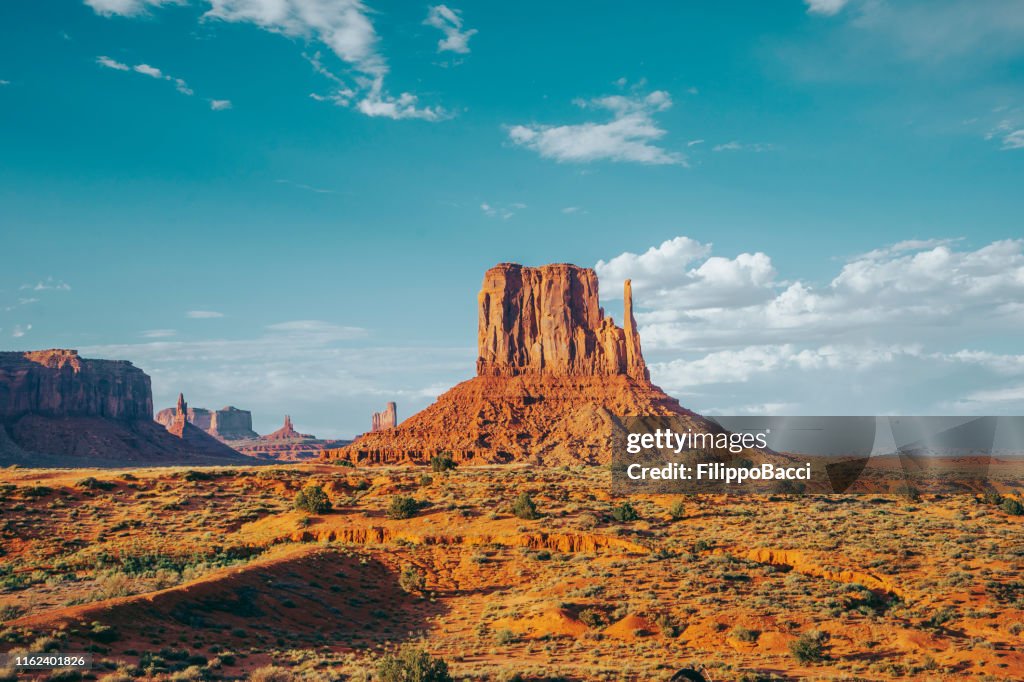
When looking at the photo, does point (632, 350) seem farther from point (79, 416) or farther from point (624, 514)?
point (79, 416)

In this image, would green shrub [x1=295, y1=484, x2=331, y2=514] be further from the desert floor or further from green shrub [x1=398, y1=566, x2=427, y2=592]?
green shrub [x1=398, y1=566, x2=427, y2=592]

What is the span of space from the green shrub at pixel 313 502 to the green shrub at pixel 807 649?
103 feet

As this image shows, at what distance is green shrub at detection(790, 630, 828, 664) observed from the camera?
2194cm

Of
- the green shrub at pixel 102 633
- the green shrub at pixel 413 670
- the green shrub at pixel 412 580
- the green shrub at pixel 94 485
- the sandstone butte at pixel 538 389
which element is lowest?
the green shrub at pixel 412 580

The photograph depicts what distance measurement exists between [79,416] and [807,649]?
580ft

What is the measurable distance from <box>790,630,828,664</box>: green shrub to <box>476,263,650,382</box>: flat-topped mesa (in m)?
112

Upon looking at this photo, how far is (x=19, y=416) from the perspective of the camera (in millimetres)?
152250

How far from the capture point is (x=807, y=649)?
72.3 ft

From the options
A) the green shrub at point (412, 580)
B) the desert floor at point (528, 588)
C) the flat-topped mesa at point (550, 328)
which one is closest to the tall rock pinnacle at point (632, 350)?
the flat-topped mesa at point (550, 328)

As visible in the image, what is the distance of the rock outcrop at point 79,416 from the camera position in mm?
143875

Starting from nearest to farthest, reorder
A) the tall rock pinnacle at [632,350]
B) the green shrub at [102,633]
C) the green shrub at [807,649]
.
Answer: the green shrub at [102,633] → the green shrub at [807,649] → the tall rock pinnacle at [632,350]

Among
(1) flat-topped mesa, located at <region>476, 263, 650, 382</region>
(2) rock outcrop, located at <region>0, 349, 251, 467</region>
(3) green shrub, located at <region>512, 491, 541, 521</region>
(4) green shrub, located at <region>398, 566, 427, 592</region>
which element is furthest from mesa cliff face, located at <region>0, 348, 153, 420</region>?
(4) green shrub, located at <region>398, 566, 427, 592</region>

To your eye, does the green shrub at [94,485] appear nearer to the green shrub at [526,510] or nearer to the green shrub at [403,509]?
the green shrub at [403,509]

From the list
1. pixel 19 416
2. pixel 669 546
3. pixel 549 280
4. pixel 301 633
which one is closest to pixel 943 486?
pixel 669 546
